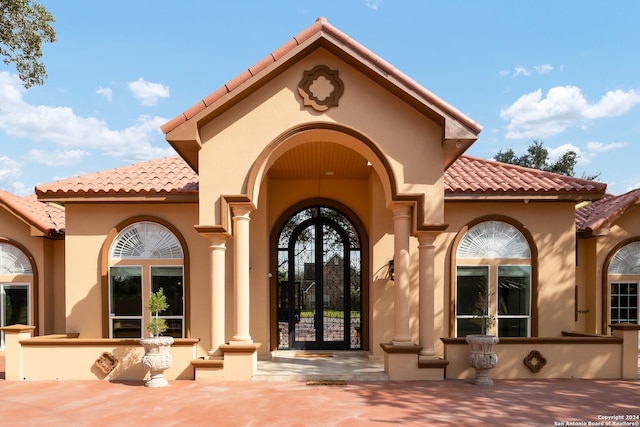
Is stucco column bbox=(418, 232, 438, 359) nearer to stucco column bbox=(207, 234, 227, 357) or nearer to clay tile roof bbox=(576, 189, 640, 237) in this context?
stucco column bbox=(207, 234, 227, 357)

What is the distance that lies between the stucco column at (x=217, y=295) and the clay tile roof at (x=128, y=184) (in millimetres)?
2188

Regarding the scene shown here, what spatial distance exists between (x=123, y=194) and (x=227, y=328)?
424cm

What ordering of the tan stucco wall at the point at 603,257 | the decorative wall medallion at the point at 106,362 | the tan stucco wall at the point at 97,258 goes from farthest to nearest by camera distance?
the tan stucco wall at the point at 603,257 < the tan stucco wall at the point at 97,258 < the decorative wall medallion at the point at 106,362

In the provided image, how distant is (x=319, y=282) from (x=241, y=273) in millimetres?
3656

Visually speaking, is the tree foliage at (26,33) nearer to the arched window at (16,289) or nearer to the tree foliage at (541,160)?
the arched window at (16,289)

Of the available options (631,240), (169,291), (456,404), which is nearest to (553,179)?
(631,240)

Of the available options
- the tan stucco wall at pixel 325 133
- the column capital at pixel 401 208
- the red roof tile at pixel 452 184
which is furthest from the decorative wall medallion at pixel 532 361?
the column capital at pixel 401 208

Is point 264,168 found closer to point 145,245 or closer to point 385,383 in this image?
point 145,245

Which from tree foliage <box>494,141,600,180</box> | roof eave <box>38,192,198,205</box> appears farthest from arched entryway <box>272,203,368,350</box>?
tree foliage <box>494,141,600,180</box>

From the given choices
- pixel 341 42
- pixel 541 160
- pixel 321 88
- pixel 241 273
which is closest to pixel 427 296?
pixel 241 273

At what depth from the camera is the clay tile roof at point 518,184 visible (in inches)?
436

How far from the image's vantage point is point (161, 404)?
7.66m

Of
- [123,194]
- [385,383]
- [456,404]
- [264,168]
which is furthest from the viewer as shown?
[123,194]

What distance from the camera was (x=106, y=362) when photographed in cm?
951
